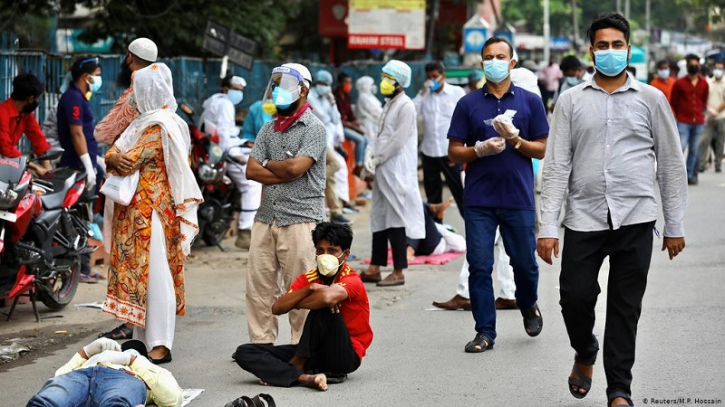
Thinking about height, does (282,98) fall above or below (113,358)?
above

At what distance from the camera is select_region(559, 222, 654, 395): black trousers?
5.97 m

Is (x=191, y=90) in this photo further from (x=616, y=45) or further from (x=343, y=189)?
(x=616, y=45)

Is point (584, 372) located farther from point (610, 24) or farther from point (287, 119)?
point (287, 119)

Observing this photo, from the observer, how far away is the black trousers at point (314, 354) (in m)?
6.76

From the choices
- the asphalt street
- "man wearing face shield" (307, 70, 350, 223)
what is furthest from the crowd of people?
"man wearing face shield" (307, 70, 350, 223)

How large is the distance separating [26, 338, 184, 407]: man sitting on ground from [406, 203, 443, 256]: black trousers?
20.1ft

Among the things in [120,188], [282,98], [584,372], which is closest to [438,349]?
[584,372]

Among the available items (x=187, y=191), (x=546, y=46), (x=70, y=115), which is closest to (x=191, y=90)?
(x=70, y=115)

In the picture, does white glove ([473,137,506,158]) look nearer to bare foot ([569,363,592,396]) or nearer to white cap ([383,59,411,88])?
bare foot ([569,363,592,396])

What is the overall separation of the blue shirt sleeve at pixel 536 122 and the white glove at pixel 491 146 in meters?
0.33

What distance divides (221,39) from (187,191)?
8131 mm

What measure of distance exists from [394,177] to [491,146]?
326 cm

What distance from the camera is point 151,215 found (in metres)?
7.61

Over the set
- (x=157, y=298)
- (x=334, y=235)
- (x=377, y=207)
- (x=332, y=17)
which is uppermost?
(x=332, y=17)
